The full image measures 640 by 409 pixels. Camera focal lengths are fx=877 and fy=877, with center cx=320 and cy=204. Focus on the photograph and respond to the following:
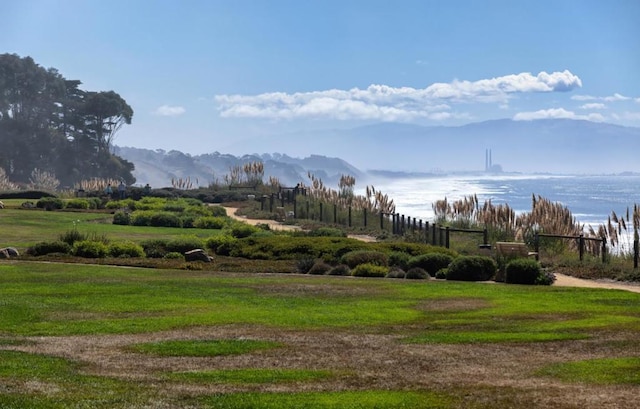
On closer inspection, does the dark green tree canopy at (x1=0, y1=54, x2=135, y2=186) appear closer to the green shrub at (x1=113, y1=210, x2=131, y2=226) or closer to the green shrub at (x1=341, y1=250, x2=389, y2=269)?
the green shrub at (x1=113, y1=210, x2=131, y2=226)

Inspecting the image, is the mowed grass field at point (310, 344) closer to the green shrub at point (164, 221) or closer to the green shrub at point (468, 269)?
the green shrub at point (468, 269)

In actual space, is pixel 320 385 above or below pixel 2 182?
below

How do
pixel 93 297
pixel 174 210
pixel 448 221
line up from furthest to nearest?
pixel 174 210 < pixel 448 221 < pixel 93 297

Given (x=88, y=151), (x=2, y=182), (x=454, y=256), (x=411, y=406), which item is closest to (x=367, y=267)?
(x=454, y=256)

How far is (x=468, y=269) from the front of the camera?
25141 mm

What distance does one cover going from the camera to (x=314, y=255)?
2983cm

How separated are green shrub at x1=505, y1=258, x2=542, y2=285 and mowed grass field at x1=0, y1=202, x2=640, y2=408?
4.19 feet

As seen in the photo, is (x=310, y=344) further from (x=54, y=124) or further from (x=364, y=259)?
(x=54, y=124)

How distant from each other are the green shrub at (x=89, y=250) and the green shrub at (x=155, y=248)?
154cm

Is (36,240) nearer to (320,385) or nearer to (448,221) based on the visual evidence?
(448,221)

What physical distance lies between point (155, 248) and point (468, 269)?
11881 millimetres

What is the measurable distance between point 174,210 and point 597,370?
4137cm

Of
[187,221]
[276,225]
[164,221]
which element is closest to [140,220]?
[164,221]

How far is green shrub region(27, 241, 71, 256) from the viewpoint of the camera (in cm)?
2964
